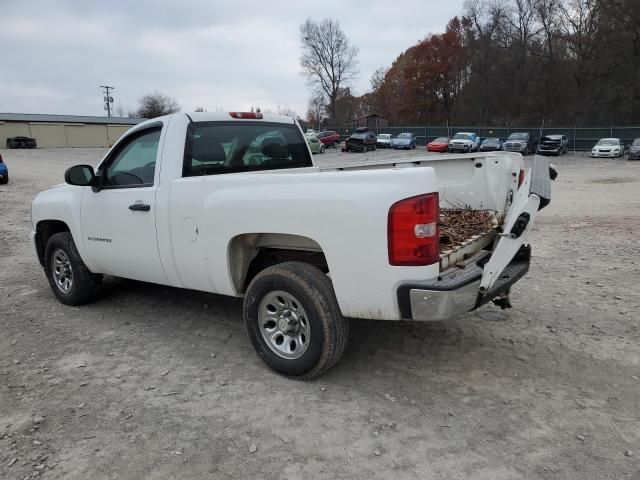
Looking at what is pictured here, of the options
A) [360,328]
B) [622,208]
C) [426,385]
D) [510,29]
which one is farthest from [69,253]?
[510,29]

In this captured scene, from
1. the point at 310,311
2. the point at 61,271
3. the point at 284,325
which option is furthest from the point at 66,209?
the point at 310,311

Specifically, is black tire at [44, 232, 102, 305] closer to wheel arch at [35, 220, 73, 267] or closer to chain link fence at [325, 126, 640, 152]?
wheel arch at [35, 220, 73, 267]

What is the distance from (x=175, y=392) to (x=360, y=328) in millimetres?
1745

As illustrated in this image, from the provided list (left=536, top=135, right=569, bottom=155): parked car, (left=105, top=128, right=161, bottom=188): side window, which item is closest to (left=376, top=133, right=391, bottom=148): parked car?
(left=536, top=135, right=569, bottom=155): parked car

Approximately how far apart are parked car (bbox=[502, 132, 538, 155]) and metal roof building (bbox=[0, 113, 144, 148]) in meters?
40.8

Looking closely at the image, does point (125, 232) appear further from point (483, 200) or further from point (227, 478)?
point (483, 200)

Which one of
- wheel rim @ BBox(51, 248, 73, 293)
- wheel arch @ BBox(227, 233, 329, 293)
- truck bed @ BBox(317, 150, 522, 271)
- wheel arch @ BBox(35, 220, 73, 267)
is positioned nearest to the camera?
wheel arch @ BBox(227, 233, 329, 293)

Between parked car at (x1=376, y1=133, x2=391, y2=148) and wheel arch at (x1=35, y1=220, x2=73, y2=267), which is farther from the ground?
parked car at (x1=376, y1=133, x2=391, y2=148)

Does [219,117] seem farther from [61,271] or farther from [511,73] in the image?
[511,73]

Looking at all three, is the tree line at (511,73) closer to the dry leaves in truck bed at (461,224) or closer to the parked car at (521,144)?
the parked car at (521,144)

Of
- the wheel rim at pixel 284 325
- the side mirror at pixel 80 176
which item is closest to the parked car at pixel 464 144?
the side mirror at pixel 80 176

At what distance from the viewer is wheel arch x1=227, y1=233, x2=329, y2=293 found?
141 inches

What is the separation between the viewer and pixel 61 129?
6081cm

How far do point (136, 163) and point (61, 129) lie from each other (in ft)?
214
